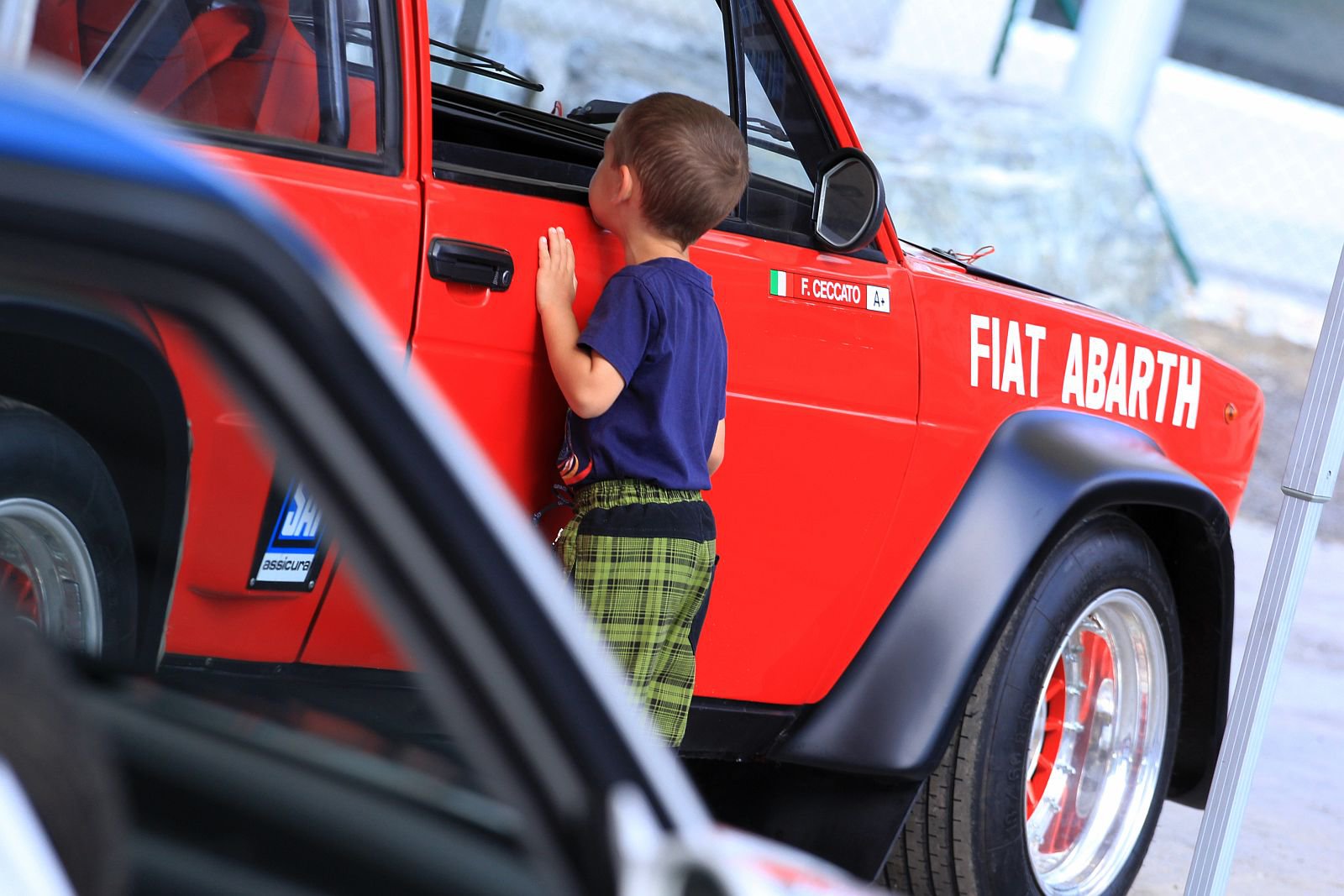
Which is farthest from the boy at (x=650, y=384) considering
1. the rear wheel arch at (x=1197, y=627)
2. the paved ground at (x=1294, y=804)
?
the paved ground at (x=1294, y=804)

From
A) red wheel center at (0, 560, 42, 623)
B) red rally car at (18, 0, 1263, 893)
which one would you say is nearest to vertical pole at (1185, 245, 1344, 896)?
red rally car at (18, 0, 1263, 893)

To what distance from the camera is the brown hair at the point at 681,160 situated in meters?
2.23

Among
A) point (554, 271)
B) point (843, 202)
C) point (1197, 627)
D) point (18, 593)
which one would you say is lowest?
point (1197, 627)

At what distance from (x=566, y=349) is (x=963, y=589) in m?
1.05

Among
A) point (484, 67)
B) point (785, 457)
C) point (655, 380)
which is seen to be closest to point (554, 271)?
point (655, 380)

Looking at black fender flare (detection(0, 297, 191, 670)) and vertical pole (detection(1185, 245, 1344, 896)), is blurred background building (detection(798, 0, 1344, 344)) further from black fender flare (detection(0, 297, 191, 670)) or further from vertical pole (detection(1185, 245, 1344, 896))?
black fender flare (detection(0, 297, 191, 670))

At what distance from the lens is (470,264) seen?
2062mm

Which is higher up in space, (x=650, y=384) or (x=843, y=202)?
(x=843, y=202)

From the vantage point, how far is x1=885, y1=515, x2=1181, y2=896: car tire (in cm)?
291

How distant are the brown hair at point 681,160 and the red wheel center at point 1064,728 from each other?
1.51 m

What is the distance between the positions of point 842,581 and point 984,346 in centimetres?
57

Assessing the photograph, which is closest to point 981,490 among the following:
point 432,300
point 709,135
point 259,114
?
point 709,135

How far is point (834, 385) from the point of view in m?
2.59

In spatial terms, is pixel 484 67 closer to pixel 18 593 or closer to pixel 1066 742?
pixel 1066 742
